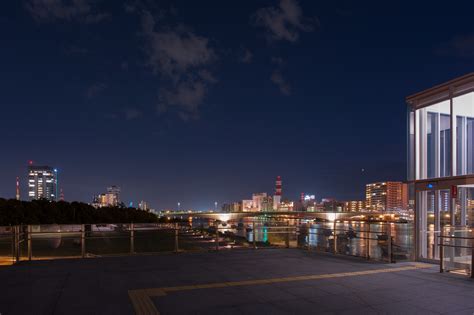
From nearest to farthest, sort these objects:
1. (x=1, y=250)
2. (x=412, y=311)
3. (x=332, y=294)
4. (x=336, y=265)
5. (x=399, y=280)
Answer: (x=412, y=311) < (x=332, y=294) < (x=399, y=280) < (x=336, y=265) < (x=1, y=250)

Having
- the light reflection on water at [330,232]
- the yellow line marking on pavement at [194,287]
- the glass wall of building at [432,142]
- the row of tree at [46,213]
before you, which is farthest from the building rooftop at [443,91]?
the row of tree at [46,213]

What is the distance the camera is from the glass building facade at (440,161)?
11117 millimetres

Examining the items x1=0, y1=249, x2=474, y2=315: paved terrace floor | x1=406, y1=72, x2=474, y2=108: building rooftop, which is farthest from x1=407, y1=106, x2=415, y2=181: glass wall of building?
x1=0, y1=249, x2=474, y2=315: paved terrace floor

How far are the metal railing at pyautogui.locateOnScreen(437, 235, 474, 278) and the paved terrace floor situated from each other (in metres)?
0.46

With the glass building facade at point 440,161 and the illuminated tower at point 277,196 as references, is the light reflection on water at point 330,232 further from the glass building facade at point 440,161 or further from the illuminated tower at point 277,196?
the illuminated tower at point 277,196

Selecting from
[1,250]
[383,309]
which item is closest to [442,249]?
[383,309]

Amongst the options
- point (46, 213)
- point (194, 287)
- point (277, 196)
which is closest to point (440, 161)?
point (194, 287)

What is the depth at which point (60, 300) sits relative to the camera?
6.92m

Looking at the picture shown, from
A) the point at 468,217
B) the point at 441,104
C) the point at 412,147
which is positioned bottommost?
the point at 468,217

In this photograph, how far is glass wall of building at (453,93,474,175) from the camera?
1142cm

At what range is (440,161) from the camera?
12.3 meters

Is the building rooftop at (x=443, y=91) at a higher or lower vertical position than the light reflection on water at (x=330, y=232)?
higher

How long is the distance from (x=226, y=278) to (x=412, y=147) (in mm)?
7213

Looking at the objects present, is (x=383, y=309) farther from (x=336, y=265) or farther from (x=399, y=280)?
(x=336, y=265)
